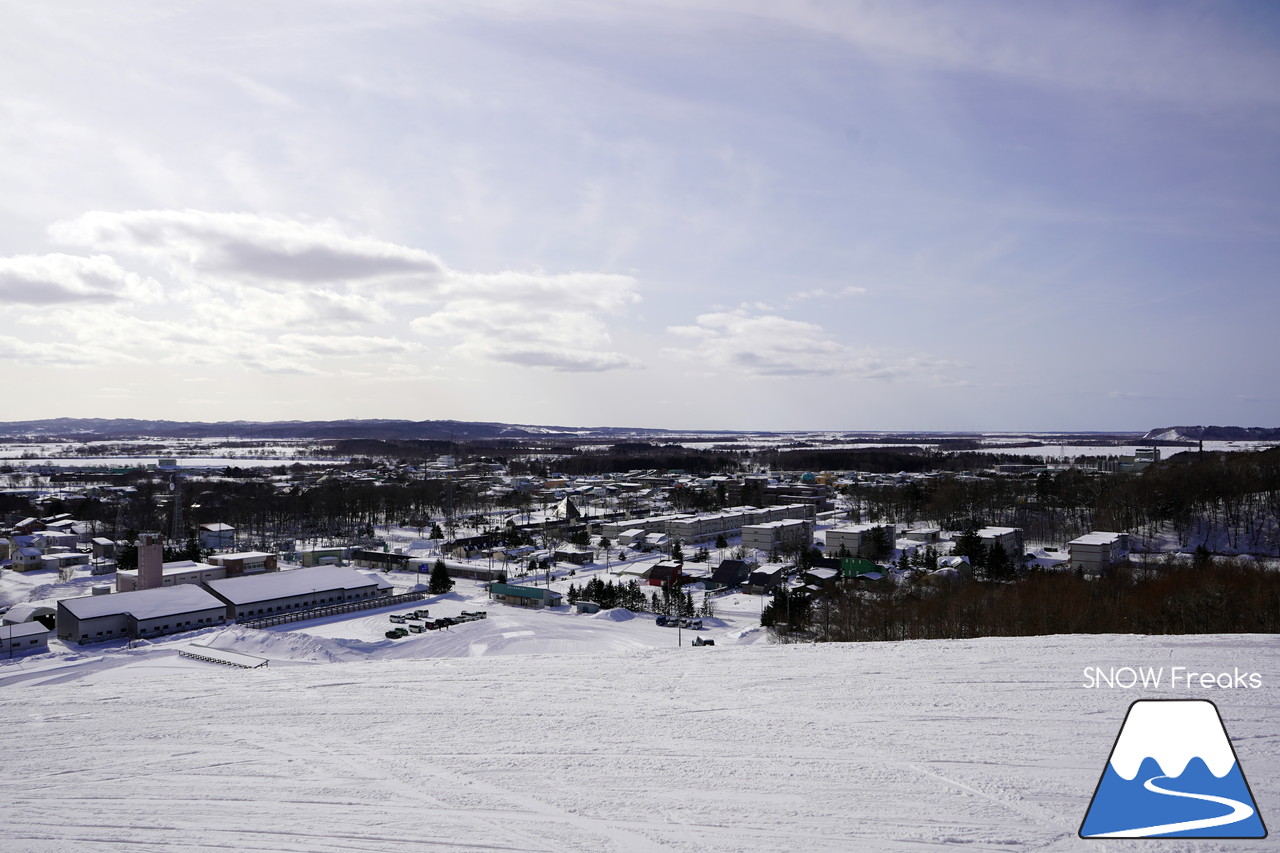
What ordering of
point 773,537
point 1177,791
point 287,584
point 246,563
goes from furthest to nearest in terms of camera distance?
point 773,537
point 246,563
point 287,584
point 1177,791

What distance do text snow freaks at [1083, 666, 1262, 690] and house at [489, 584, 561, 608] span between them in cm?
1305

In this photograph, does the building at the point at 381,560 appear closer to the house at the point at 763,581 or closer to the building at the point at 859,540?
the house at the point at 763,581

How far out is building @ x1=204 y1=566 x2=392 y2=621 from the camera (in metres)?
15.3

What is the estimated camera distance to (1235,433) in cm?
12325

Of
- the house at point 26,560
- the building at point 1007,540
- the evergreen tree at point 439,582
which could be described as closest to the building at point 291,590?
the evergreen tree at point 439,582

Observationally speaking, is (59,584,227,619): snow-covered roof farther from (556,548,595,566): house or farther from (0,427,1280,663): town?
(556,548,595,566): house

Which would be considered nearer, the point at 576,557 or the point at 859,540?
the point at 859,540

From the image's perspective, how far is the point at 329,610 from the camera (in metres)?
15.7

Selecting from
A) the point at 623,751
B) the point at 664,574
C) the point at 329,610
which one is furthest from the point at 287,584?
the point at 623,751

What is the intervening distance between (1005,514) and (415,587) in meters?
24.3

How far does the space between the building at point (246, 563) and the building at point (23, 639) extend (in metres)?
6.57

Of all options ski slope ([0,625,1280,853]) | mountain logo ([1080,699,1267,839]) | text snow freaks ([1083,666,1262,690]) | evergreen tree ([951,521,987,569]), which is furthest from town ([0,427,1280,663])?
mountain logo ([1080,699,1267,839])

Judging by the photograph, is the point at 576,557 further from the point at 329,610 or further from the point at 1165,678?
the point at 1165,678

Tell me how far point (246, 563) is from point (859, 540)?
1862 cm
